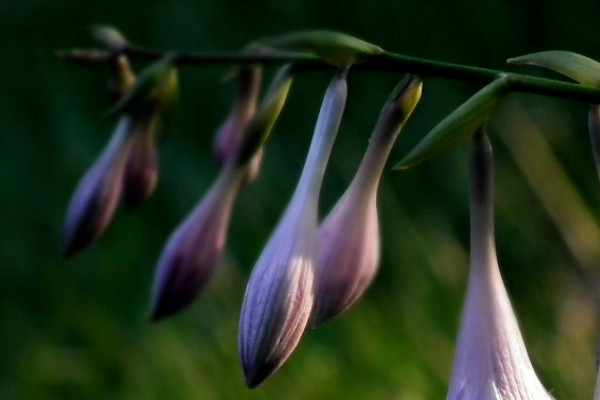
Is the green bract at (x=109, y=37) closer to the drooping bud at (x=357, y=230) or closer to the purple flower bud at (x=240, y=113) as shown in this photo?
the purple flower bud at (x=240, y=113)

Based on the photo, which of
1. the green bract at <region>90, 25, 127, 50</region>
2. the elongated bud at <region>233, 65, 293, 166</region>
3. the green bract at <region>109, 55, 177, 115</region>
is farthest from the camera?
the green bract at <region>90, 25, 127, 50</region>

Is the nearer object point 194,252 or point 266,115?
point 266,115

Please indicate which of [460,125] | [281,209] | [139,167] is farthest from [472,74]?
[281,209]

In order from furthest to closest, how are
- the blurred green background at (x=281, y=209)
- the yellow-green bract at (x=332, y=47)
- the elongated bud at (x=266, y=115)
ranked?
the blurred green background at (x=281, y=209)
the elongated bud at (x=266, y=115)
the yellow-green bract at (x=332, y=47)

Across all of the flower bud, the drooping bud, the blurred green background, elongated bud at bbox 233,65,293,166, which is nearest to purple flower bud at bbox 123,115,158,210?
elongated bud at bbox 233,65,293,166

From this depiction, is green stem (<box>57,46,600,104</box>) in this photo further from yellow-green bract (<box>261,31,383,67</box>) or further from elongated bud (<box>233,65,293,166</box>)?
elongated bud (<box>233,65,293,166</box>)

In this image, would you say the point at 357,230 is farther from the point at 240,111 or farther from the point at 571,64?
the point at 240,111

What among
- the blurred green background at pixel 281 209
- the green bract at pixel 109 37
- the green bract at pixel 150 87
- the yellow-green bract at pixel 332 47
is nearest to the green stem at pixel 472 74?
the yellow-green bract at pixel 332 47
